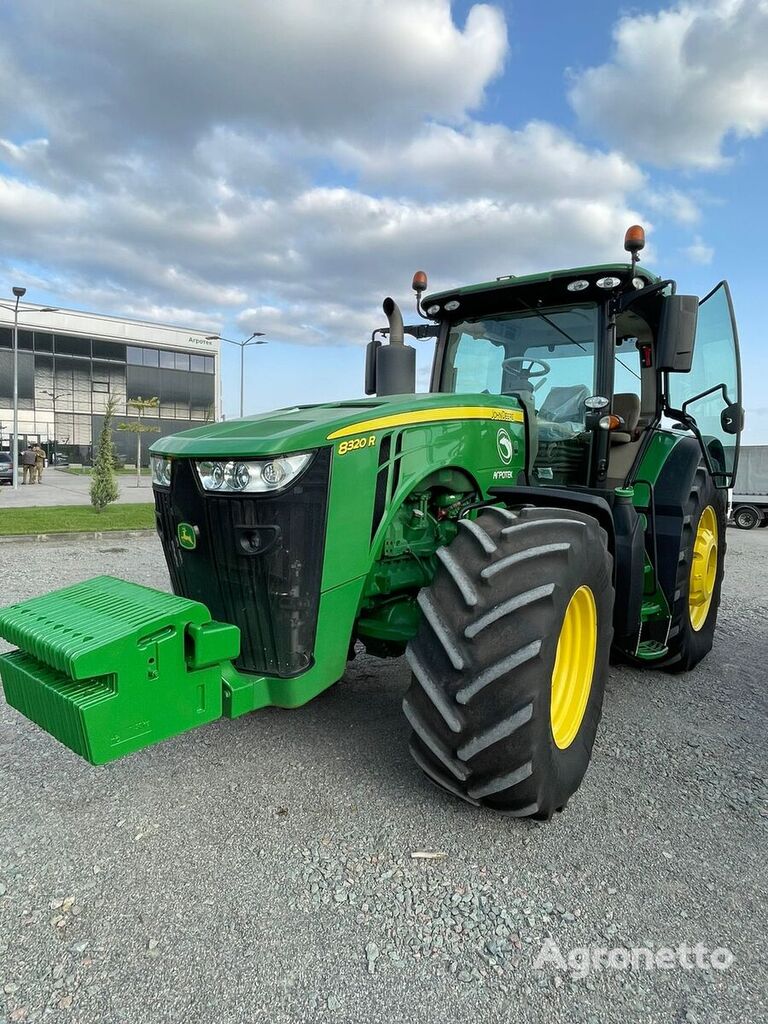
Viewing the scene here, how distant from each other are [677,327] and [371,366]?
184cm

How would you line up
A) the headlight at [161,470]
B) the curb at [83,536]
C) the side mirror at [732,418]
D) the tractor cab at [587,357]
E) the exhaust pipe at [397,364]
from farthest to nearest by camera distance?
the curb at [83,536], the side mirror at [732,418], the exhaust pipe at [397,364], the tractor cab at [587,357], the headlight at [161,470]

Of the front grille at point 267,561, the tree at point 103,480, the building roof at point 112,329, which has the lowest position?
the tree at point 103,480

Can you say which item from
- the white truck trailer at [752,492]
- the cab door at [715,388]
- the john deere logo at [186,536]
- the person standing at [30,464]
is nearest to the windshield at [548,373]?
the cab door at [715,388]

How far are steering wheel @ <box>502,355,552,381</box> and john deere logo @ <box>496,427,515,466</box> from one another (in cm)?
72

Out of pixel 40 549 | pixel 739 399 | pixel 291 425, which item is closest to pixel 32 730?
pixel 291 425

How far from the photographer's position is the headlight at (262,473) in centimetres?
254

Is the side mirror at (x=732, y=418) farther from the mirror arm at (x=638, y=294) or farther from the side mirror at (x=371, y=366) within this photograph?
the side mirror at (x=371, y=366)

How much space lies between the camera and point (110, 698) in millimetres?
2182

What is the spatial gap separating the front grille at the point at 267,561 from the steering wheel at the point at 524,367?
196 cm

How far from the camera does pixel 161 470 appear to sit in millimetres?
2943

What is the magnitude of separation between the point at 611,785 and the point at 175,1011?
1980mm

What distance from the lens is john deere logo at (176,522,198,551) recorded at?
276 cm

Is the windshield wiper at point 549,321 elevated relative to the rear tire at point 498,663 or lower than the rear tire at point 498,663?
elevated

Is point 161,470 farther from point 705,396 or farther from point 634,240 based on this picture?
point 705,396
